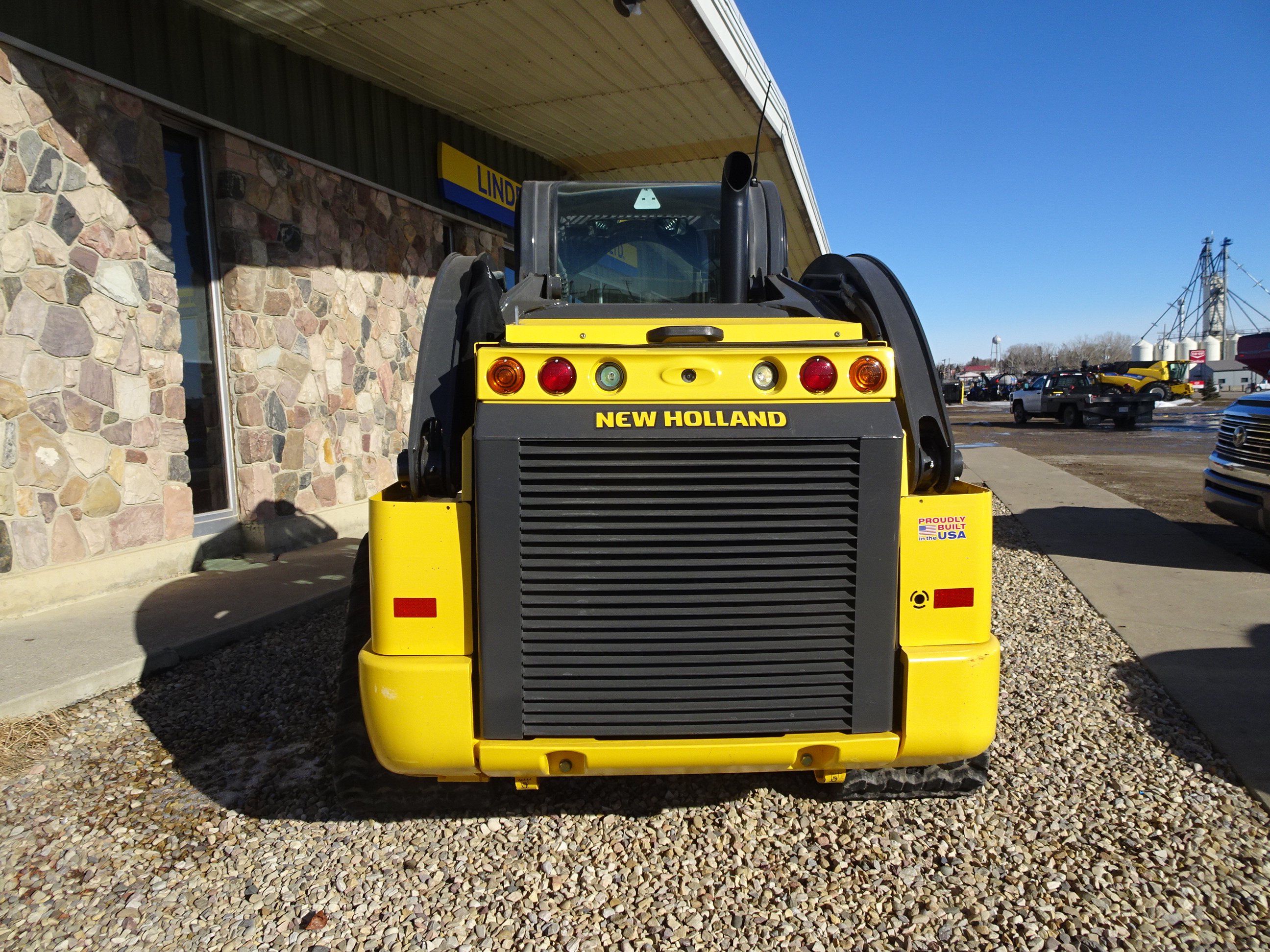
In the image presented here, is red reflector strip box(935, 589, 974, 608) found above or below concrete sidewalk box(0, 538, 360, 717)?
above

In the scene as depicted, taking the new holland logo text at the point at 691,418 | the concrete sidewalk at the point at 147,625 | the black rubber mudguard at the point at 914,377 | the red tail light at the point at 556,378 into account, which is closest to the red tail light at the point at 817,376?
the new holland logo text at the point at 691,418

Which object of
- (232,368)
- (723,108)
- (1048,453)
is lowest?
(1048,453)

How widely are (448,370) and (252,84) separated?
5.48 meters

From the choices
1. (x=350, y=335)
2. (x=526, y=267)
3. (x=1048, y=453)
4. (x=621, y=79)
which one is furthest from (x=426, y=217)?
(x=1048, y=453)

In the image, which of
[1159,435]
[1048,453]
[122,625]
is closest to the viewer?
[122,625]

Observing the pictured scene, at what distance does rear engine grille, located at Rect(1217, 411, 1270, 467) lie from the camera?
6.41 metres

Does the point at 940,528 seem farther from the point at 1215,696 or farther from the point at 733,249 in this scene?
the point at 1215,696

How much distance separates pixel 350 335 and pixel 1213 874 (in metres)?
7.60

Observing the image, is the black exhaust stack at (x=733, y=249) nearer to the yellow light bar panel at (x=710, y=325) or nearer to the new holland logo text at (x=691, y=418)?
the yellow light bar panel at (x=710, y=325)

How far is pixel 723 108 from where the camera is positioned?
916 centimetres

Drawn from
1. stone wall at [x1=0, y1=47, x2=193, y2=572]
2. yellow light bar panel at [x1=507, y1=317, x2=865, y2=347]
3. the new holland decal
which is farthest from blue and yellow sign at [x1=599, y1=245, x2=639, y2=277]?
stone wall at [x1=0, y1=47, x2=193, y2=572]

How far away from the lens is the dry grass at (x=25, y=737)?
3309 millimetres

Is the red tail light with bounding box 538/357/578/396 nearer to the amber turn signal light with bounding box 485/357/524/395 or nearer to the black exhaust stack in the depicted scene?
the amber turn signal light with bounding box 485/357/524/395

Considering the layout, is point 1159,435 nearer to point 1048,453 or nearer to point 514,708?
point 1048,453
